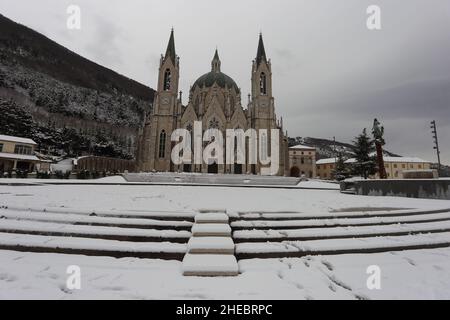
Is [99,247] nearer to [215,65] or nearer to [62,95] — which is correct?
[215,65]

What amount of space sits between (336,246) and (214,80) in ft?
143

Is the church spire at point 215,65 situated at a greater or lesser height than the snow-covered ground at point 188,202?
greater

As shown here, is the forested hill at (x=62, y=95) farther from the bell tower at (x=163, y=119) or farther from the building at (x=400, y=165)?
the building at (x=400, y=165)

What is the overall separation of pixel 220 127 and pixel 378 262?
33.7 metres

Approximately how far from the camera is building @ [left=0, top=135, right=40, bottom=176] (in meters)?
32.5

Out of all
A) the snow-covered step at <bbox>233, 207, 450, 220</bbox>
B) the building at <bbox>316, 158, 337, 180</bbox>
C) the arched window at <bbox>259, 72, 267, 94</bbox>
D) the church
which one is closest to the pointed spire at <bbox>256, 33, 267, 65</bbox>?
the church

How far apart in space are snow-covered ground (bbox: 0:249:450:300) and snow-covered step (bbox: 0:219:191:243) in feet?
1.59

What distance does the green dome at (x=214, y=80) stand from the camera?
142 ft

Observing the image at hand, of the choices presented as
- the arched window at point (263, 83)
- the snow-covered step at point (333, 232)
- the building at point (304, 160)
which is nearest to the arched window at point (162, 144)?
the arched window at point (263, 83)

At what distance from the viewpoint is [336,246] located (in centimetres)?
351

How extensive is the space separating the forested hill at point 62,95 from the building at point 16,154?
46.1ft

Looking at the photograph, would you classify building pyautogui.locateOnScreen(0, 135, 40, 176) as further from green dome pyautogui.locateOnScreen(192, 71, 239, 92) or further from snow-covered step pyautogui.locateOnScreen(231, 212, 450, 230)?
snow-covered step pyautogui.locateOnScreen(231, 212, 450, 230)

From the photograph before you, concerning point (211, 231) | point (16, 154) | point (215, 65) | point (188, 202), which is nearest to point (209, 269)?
point (211, 231)

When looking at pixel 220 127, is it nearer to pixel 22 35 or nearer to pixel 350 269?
pixel 350 269
